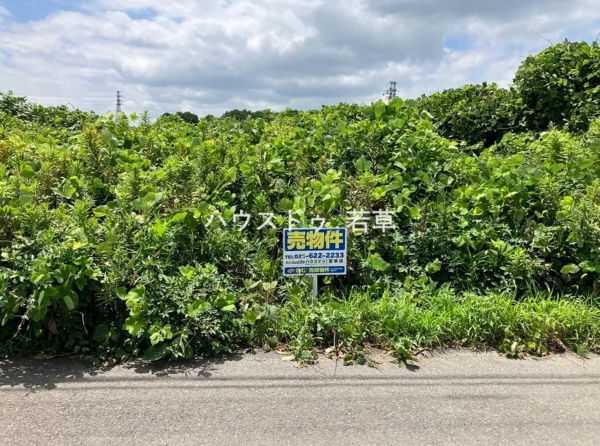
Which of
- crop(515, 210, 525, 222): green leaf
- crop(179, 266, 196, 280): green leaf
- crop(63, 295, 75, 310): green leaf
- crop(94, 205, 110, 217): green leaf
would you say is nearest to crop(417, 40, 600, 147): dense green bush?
crop(515, 210, 525, 222): green leaf

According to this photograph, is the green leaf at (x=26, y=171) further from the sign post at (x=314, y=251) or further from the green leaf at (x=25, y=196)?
the sign post at (x=314, y=251)

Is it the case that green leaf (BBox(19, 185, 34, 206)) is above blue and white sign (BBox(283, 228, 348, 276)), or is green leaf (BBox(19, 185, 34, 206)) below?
above

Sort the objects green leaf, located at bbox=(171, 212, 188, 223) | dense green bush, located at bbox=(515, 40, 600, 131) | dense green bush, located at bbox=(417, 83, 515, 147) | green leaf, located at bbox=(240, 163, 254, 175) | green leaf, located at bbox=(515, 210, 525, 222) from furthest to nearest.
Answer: dense green bush, located at bbox=(417, 83, 515, 147)
dense green bush, located at bbox=(515, 40, 600, 131)
green leaf, located at bbox=(240, 163, 254, 175)
green leaf, located at bbox=(515, 210, 525, 222)
green leaf, located at bbox=(171, 212, 188, 223)

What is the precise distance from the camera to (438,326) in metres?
3.41

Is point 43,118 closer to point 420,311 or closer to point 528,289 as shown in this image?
point 420,311

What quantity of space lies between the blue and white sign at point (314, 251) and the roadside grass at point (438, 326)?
0.28 meters

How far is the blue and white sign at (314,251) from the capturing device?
3.54m

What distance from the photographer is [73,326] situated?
10.6 ft

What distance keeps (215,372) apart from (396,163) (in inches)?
125

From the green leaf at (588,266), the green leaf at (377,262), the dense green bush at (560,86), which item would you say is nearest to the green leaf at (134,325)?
the green leaf at (377,262)

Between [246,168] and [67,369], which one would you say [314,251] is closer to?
[246,168]

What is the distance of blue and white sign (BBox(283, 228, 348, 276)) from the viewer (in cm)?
354

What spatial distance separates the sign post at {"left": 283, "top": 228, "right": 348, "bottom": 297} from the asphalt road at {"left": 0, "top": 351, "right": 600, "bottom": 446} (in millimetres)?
760

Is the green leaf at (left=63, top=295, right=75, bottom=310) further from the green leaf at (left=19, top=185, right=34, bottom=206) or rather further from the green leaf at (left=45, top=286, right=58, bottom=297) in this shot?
the green leaf at (left=19, top=185, right=34, bottom=206)
